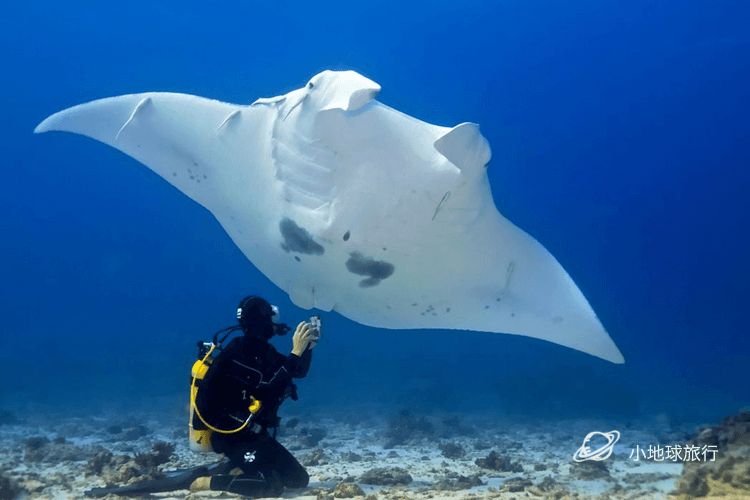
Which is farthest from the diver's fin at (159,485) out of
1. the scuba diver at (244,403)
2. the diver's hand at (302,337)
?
the diver's hand at (302,337)

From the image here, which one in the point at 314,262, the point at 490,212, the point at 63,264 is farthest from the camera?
the point at 63,264

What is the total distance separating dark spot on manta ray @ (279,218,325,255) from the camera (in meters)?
4.38

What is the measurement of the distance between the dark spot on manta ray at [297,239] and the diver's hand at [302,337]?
0.62 m

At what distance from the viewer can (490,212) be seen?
4.24m

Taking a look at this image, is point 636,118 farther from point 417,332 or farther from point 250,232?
point 250,232

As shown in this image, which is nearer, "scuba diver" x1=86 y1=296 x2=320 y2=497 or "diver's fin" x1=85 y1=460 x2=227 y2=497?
"scuba diver" x1=86 y1=296 x2=320 y2=497

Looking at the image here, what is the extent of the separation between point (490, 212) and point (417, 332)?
41.7 m

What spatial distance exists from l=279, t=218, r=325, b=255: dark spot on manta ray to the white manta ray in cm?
1

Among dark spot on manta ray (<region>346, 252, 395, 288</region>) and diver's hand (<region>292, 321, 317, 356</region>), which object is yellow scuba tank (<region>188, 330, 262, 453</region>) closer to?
diver's hand (<region>292, 321, 317, 356</region>)

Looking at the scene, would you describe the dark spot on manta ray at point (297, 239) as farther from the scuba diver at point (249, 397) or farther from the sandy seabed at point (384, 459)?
the sandy seabed at point (384, 459)

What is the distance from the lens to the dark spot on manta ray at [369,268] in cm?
435

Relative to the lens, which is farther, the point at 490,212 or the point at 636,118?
the point at 636,118

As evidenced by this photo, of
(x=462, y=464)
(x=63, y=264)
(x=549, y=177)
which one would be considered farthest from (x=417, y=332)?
(x=63, y=264)

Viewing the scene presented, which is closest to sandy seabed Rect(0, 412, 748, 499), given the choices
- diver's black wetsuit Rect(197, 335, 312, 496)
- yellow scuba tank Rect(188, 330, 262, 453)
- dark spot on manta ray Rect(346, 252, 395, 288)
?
diver's black wetsuit Rect(197, 335, 312, 496)
